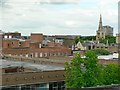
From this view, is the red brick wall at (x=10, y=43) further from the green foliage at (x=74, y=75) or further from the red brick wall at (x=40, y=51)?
the green foliage at (x=74, y=75)

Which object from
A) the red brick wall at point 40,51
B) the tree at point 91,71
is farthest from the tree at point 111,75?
the red brick wall at point 40,51

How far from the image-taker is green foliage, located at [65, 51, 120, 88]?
1959 centimetres

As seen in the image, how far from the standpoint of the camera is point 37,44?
162 ft

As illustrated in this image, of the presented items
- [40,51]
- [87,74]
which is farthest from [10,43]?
[87,74]

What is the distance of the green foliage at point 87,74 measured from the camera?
19594 millimetres

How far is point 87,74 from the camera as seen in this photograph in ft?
64.6

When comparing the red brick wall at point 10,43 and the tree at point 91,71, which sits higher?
the red brick wall at point 10,43

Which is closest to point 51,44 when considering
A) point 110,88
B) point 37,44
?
point 37,44

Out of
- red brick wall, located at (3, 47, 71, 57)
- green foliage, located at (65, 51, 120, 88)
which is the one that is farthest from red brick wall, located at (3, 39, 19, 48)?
green foliage, located at (65, 51, 120, 88)

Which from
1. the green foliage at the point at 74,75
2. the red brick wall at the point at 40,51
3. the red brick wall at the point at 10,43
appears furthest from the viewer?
the red brick wall at the point at 10,43

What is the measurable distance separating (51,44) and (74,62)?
3370 centimetres

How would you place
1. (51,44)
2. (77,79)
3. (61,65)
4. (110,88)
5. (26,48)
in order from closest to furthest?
(110,88), (77,79), (61,65), (26,48), (51,44)

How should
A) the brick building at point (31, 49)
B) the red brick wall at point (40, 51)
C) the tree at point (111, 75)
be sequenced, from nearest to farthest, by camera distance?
the tree at point (111, 75)
the red brick wall at point (40, 51)
the brick building at point (31, 49)

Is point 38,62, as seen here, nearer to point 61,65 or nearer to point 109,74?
point 61,65
